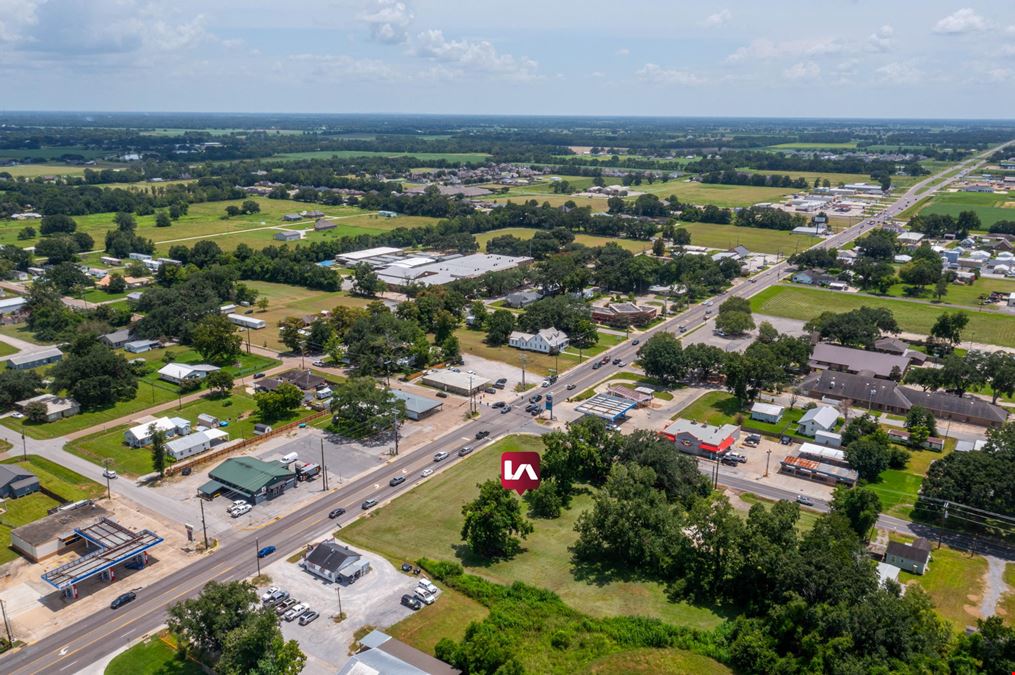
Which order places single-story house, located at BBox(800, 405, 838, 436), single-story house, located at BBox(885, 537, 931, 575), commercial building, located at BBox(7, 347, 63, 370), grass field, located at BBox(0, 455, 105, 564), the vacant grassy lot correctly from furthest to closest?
the vacant grassy lot
commercial building, located at BBox(7, 347, 63, 370)
single-story house, located at BBox(800, 405, 838, 436)
grass field, located at BBox(0, 455, 105, 564)
single-story house, located at BBox(885, 537, 931, 575)

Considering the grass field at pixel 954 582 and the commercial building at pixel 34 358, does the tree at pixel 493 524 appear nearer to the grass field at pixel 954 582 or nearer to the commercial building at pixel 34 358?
the grass field at pixel 954 582

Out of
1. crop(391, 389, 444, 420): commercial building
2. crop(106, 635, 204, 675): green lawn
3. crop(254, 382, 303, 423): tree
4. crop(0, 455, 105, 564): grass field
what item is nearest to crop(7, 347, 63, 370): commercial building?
crop(0, 455, 105, 564): grass field

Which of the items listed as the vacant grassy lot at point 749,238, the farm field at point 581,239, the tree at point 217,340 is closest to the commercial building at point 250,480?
the tree at point 217,340

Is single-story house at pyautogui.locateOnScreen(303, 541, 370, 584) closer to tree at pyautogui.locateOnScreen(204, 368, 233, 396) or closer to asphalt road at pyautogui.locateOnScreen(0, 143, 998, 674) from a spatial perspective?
asphalt road at pyautogui.locateOnScreen(0, 143, 998, 674)

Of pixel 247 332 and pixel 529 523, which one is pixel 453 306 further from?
pixel 529 523

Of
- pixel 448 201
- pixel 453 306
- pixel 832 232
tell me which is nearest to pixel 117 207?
pixel 448 201

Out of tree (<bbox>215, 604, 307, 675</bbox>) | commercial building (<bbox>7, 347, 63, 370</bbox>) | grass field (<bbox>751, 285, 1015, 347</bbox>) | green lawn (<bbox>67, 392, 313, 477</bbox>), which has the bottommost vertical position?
green lawn (<bbox>67, 392, 313, 477</bbox>)

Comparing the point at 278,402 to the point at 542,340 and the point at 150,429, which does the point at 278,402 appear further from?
the point at 542,340
